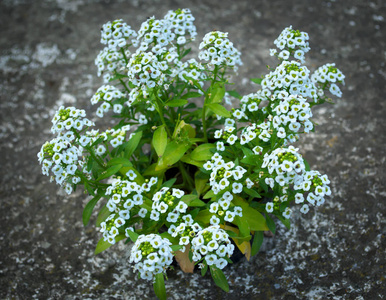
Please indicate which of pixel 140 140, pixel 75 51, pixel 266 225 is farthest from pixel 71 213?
pixel 75 51

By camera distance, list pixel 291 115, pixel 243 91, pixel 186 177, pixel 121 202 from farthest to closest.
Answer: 1. pixel 243 91
2. pixel 186 177
3. pixel 121 202
4. pixel 291 115

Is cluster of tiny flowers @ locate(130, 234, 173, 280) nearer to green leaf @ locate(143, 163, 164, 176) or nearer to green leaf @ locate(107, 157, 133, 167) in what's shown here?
green leaf @ locate(107, 157, 133, 167)

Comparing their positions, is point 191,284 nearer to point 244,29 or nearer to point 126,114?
point 126,114

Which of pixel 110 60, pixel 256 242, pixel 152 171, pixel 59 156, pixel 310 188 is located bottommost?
pixel 256 242

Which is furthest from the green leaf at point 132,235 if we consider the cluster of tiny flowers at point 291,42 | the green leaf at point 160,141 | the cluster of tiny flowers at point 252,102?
the cluster of tiny flowers at point 291,42

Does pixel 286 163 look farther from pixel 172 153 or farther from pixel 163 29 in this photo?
pixel 163 29

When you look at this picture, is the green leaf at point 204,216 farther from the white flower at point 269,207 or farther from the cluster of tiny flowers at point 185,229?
the white flower at point 269,207

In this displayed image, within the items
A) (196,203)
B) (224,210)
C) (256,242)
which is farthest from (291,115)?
(256,242)
